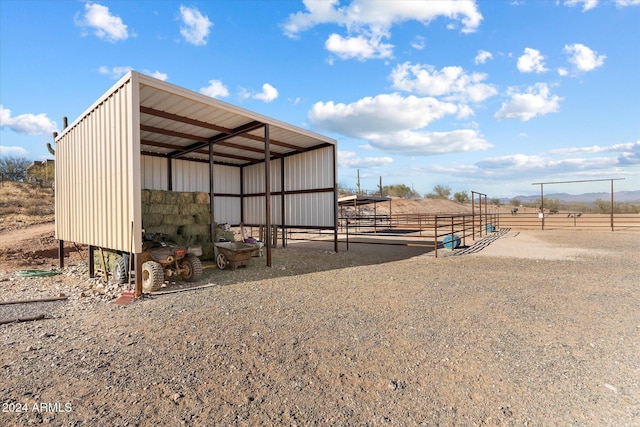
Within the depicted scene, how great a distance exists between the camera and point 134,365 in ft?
10.3

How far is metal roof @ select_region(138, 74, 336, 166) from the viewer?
737cm

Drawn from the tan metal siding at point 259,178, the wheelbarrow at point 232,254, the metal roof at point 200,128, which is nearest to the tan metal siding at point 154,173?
the metal roof at point 200,128

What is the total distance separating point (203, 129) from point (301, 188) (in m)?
4.64

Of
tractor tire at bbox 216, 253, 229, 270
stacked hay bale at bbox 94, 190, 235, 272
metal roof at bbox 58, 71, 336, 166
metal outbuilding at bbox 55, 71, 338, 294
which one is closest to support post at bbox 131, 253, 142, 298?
metal outbuilding at bbox 55, 71, 338, 294

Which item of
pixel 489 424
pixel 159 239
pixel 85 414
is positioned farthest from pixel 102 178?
pixel 489 424

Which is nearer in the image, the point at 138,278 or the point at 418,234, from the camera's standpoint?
the point at 138,278

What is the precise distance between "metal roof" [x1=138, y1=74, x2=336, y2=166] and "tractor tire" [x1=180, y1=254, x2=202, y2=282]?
3.69 m

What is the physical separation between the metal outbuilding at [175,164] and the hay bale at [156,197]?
1.11 meters

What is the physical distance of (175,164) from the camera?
512 inches

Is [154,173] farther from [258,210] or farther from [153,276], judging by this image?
[153,276]

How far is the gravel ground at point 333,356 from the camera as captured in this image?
7.88ft

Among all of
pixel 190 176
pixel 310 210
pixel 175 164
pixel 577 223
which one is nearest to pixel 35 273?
pixel 175 164

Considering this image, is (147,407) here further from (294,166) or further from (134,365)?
(294,166)

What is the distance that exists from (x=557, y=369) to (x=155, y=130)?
10824mm
